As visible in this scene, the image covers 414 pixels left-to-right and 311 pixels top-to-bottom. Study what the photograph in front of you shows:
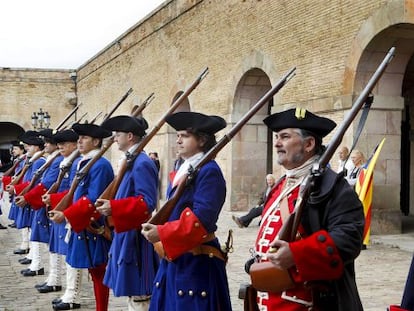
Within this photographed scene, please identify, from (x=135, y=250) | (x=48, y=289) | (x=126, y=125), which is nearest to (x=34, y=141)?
(x=48, y=289)

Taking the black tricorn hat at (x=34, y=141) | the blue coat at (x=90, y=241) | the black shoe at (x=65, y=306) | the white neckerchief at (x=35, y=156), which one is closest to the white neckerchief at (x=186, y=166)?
the blue coat at (x=90, y=241)

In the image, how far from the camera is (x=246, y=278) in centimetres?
720

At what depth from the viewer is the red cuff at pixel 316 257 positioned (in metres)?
2.53

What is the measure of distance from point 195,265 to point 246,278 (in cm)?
373

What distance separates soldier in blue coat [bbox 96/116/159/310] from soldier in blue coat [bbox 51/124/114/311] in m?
0.63

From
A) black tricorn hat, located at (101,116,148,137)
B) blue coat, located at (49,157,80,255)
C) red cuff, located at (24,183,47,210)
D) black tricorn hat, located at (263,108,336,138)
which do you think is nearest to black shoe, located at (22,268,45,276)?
red cuff, located at (24,183,47,210)

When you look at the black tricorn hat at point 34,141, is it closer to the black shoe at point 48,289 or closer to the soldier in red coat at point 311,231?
the black shoe at point 48,289

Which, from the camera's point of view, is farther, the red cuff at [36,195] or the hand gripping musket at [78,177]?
the red cuff at [36,195]

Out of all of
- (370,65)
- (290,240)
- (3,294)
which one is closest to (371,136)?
(370,65)

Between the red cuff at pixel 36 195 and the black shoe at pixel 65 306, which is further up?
the red cuff at pixel 36 195

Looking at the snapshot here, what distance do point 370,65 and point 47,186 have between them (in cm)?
598

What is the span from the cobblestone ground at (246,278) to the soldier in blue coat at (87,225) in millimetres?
879

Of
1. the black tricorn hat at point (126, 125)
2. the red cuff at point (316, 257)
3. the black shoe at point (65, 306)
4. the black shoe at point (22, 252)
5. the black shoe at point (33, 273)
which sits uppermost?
the black tricorn hat at point (126, 125)

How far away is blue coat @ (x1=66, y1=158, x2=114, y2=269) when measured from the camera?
17.2 ft
